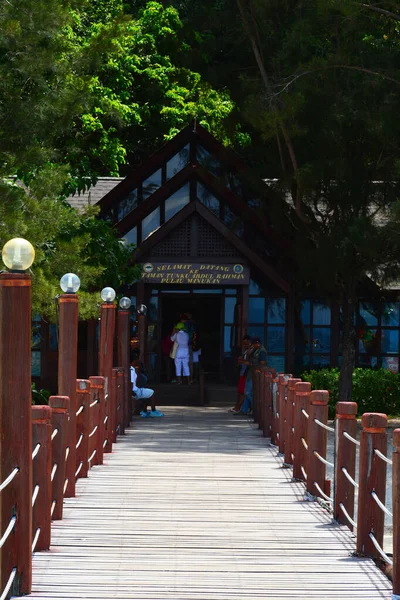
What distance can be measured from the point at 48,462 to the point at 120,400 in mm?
9411

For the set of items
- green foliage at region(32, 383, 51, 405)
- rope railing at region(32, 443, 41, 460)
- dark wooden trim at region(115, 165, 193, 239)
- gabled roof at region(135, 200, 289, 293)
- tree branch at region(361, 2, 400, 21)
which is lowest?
green foliage at region(32, 383, 51, 405)

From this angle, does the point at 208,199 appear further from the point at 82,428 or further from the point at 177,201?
the point at 82,428

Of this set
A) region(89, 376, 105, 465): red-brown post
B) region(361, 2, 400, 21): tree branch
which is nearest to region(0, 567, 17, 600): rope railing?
region(89, 376, 105, 465): red-brown post

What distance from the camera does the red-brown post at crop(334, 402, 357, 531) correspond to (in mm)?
8773

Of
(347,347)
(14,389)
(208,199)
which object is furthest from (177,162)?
(14,389)

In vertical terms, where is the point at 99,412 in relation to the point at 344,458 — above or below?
above

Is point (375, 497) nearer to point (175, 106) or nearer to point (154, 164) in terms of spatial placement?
point (154, 164)

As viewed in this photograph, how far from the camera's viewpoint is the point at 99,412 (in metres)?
12.8

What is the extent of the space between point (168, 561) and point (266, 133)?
50.6 ft

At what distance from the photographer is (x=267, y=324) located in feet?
86.1

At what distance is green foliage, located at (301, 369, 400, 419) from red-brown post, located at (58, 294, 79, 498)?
48.6 ft

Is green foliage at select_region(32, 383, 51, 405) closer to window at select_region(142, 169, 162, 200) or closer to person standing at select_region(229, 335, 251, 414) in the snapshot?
person standing at select_region(229, 335, 251, 414)

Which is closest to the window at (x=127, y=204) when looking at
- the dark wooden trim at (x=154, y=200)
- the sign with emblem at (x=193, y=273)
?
the dark wooden trim at (x=154, y=200)

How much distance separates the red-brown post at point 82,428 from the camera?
1118cm
